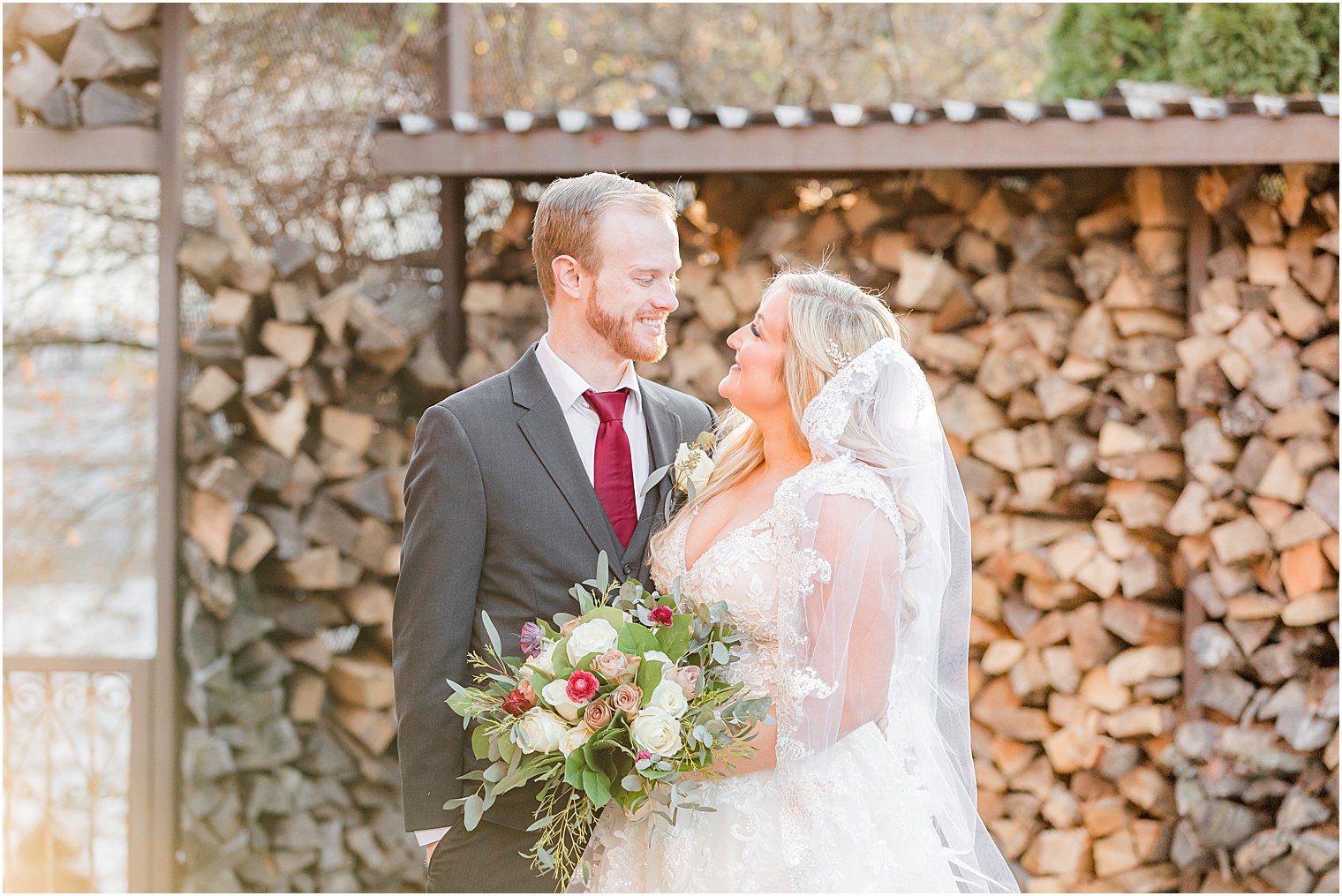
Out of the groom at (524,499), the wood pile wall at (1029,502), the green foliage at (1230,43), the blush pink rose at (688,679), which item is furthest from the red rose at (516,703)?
the green foliage at (1230,43)

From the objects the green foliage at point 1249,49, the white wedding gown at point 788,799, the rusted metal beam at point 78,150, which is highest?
the green foliage at point 1249,49

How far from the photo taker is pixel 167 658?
367 centimetres

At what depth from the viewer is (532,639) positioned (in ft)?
6.39

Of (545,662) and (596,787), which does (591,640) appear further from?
(596,787)

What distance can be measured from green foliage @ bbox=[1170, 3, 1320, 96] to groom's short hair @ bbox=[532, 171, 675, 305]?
8.82 feet

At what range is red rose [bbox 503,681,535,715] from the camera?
185 centimetres

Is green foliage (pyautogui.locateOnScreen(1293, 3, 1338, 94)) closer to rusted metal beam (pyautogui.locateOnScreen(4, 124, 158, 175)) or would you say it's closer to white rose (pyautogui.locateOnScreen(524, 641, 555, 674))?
white rose (pyautogui.locateOnScreen(524, 641, 555, 674))

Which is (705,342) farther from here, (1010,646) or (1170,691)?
(1170,691)

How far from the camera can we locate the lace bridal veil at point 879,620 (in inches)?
76.5

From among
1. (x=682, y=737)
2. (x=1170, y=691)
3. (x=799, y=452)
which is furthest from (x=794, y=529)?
(x=1170, y=691)

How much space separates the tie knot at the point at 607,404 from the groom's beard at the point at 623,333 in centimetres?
10

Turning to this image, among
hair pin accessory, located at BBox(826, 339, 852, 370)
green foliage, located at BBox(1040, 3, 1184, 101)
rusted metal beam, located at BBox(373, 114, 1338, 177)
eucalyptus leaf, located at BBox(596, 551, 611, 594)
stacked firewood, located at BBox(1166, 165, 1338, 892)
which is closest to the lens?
eucalyptus leaf, located at BBox(596, 551, 611, 594)

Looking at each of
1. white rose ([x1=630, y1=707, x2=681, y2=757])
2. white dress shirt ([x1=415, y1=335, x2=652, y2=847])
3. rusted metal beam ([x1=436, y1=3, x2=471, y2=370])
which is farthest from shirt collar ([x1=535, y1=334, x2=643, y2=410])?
rusted metal beam ([x1=436, y1=3, x2=471, y2=370])

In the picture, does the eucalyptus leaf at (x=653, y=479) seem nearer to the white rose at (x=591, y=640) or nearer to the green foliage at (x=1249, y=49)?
the white rose at (x=591, y=640)
